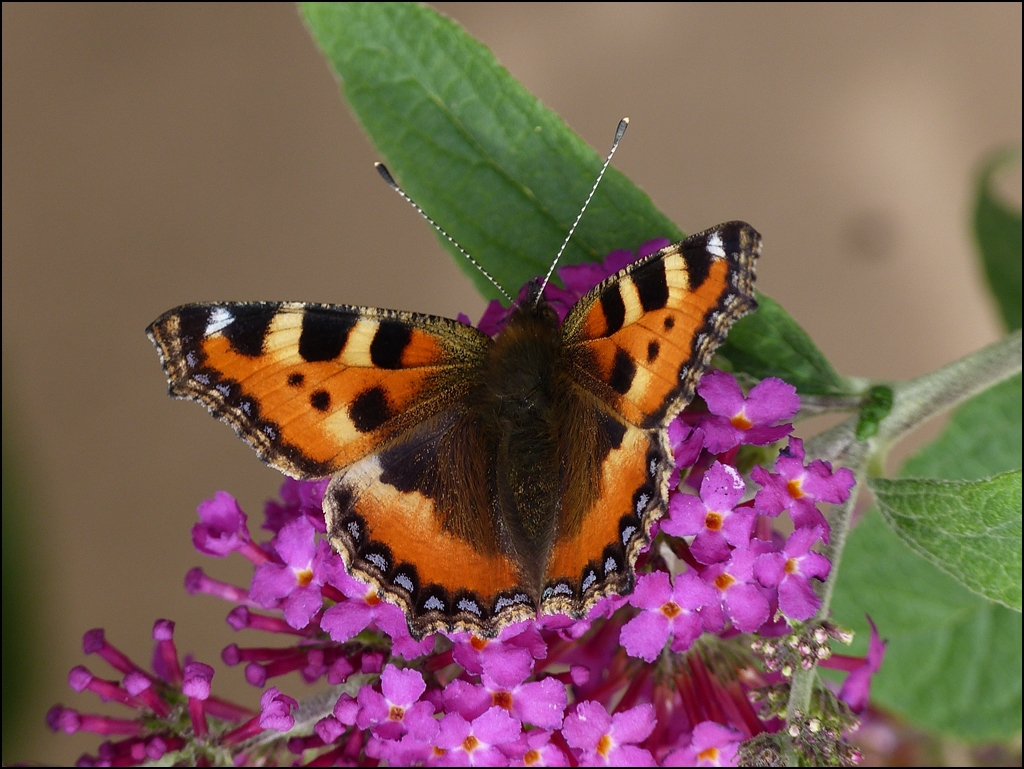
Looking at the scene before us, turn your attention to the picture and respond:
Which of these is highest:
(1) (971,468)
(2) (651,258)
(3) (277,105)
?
(3) (277,105)

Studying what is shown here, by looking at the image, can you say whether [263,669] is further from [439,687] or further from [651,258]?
[651,258]

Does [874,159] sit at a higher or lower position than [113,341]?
higher

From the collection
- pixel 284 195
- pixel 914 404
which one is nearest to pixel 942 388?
pixel 914 404

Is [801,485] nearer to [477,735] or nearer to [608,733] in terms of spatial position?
[608,733]

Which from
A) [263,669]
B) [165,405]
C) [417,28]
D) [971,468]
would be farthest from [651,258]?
[165,405]

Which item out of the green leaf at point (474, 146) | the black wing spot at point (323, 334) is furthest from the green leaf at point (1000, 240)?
the black wing spot at point (323, 334)

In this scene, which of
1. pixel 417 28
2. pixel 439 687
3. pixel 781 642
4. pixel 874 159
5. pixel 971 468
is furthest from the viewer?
pixel 874 159

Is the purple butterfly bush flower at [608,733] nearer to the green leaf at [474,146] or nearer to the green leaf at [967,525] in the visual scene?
the green leaf at [967,525]
